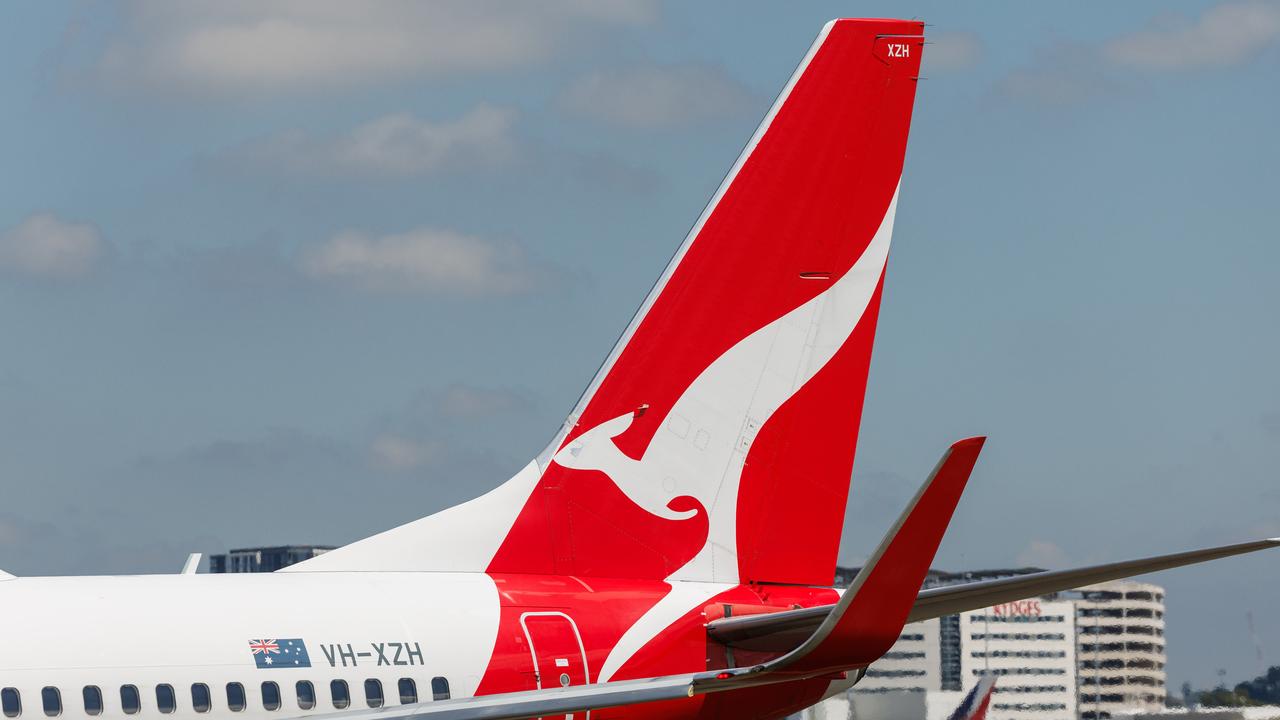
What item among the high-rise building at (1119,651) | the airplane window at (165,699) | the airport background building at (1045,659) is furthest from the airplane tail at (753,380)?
the high-rise building at (1119,651)

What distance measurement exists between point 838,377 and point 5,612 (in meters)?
6.85

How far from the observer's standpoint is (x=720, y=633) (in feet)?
46.2

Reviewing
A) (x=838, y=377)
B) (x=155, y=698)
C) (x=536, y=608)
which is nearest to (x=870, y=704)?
(x=838, y=377)

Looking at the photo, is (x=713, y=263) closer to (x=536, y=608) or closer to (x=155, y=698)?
(x=536, y=608)

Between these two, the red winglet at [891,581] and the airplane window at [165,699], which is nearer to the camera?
the red winglet at [891,581]

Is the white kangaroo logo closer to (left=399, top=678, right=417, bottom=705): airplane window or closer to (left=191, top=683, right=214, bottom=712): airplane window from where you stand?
(left=399, top=678, right=417, bottom=705): airplane window

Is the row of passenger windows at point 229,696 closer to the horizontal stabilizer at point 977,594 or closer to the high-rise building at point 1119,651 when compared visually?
the horizontal stabilizer at point 977,594

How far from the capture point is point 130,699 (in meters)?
12.1

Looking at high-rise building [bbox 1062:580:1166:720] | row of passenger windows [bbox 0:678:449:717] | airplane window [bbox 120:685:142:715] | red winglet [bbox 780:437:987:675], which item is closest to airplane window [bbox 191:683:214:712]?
row of passenger windows [bbox 0:678:449:717]

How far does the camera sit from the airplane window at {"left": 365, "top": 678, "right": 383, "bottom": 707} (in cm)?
1285

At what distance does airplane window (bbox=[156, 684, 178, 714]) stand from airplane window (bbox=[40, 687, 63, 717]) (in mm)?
620

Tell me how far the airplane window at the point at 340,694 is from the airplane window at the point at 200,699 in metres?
0.88

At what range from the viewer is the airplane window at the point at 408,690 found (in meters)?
13.0

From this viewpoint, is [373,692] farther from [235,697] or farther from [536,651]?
[536,651]
